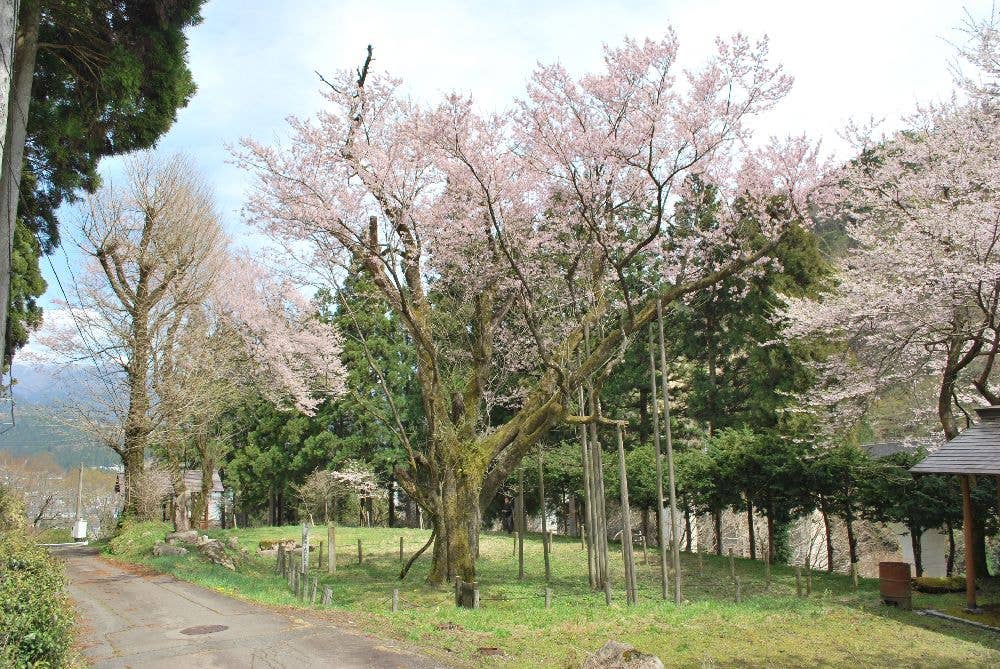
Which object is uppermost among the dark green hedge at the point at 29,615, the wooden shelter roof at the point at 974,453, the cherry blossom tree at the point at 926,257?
the cherry blossom tree at the point at 926,257

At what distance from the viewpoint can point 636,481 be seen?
2197 centimetres

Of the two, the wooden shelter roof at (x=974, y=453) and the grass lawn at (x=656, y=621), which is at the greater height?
the wooden shelter roof at (x=974, y=453)

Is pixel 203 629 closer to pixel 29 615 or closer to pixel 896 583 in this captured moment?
pixel 29 615

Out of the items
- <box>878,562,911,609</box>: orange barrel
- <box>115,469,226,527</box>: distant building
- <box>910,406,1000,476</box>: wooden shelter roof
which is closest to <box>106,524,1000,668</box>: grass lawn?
<box>878,562,911,609</box>: orange barrel

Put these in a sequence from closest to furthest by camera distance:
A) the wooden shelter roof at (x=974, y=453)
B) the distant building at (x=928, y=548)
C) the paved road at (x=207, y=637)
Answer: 1. the paved road at (x=207, y=637)
2. the wooden shelter roof at (x=974, y=453)
3. the distant building at (x=928, y=548)

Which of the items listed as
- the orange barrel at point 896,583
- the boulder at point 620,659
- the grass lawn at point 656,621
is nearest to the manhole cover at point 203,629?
the grass lawn at point 656,621

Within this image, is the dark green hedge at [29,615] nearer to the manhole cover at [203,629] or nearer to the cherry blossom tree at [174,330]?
the manhole cover at [203,629]

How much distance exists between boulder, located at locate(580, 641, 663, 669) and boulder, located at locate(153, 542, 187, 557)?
13480 millimetres

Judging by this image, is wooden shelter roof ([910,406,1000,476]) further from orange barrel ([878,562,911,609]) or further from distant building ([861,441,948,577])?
distant building ([861,441,948,577])

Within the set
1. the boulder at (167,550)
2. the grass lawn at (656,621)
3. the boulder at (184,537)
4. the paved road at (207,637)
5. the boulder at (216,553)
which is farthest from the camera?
the boulder at (184,537)

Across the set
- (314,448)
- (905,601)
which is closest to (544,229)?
(905,601)

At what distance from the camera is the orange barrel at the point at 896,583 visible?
1105 cm

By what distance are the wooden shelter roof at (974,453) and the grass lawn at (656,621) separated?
229 centimetres

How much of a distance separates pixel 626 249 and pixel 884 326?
5.60 metres
